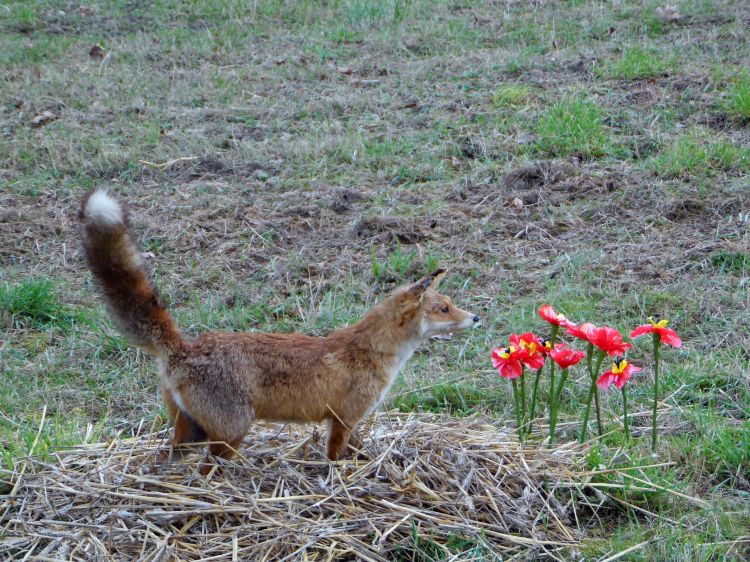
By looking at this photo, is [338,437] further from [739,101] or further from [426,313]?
[739,101]

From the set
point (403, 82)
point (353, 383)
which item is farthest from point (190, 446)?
point (403, 82)

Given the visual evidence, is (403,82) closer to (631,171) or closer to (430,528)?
(631,171)

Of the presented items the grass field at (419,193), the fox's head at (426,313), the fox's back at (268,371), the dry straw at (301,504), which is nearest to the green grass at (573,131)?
the grass field at (419,193)

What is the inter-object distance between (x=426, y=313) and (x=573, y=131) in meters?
5.13

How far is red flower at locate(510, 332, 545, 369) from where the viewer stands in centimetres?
478

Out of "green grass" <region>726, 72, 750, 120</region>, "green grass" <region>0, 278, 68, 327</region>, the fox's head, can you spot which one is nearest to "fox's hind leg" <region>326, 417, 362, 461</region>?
the fox's head

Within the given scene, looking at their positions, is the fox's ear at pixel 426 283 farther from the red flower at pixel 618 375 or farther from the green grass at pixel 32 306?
the green grass at pixel 32 306

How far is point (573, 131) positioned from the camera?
31.4ft

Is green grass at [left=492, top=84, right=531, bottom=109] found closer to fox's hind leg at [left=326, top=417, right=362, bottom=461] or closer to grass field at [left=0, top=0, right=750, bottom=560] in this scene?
grass field at [left=0, top=0, right=750, bottom=560]

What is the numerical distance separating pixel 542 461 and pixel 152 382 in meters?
2.78

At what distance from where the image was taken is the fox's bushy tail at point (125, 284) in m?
4.47

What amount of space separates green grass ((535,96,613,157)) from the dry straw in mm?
5069

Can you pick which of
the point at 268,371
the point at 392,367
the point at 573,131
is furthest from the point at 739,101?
the point at 268,371

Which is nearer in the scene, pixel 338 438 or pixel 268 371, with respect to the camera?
pixel 268 371
